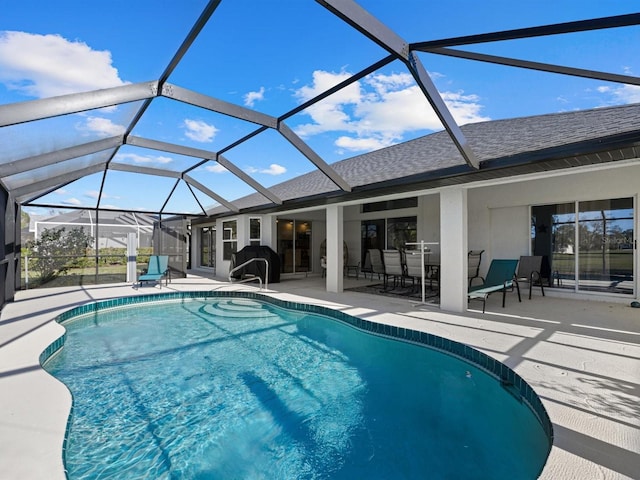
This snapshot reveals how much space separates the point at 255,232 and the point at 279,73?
326 inches

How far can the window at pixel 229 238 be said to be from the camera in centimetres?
1423

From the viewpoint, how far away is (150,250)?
669 inches

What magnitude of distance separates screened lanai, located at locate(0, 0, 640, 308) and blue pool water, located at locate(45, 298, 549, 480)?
3.51 meters

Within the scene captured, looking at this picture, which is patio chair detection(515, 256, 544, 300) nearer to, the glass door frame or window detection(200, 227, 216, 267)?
the glass door frame

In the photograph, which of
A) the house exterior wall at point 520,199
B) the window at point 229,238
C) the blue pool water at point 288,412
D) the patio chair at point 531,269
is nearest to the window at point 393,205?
the house exterior wall at point 520,199

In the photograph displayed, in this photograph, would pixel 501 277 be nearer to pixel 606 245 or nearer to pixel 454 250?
pixel 454 250

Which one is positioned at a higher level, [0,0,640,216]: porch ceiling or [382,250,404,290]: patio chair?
[0,0,640,216]: porch ceiling

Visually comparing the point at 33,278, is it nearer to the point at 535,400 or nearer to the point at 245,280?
the point at 245,280

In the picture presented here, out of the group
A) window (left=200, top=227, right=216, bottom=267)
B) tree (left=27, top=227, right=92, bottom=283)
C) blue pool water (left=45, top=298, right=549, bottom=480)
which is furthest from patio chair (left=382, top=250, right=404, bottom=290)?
tree (left=27, top=227, right=92, bottom=283)

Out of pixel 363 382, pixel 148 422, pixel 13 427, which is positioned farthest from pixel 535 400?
pixel 13 427

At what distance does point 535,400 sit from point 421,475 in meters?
1.40

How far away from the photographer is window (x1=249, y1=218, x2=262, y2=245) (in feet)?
43.5

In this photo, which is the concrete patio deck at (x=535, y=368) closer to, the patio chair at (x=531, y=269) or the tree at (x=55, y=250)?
the patio chair at (x=531, y=269)

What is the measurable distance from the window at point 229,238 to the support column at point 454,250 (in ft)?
31.1
